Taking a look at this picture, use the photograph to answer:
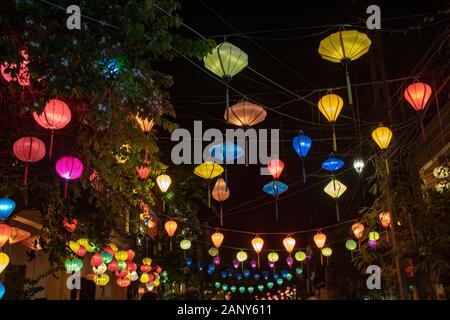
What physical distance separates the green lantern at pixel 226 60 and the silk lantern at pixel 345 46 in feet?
4.83

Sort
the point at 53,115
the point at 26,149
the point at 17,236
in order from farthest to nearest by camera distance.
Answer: the point at 17,236, the point at 26,149, the point at 53,115

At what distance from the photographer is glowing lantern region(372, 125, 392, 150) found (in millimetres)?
10453

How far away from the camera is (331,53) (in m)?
8.47

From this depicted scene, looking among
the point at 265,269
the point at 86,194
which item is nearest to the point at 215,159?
the point at 86,194

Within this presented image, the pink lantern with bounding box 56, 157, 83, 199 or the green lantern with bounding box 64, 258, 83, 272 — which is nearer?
the pink lantern with bounding box 56, 157, 83, 199

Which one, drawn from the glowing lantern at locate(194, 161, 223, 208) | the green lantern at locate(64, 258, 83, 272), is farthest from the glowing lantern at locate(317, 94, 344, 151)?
the green lantern at locate(64, 258, 83, 272)

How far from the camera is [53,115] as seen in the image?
7.32 meters

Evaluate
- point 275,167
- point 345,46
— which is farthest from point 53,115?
point 275,167

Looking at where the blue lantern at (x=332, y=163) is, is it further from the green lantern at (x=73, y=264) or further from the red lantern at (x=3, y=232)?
the red lantern at (x=3, y=232)

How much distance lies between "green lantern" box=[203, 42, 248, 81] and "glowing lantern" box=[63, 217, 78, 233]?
12.9ft

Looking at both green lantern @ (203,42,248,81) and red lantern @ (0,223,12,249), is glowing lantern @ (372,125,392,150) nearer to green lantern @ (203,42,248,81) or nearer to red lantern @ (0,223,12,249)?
green lantern @ (203,42,248,81)

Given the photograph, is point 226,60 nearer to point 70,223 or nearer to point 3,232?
point 70,223

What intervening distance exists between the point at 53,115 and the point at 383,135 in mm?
6898
